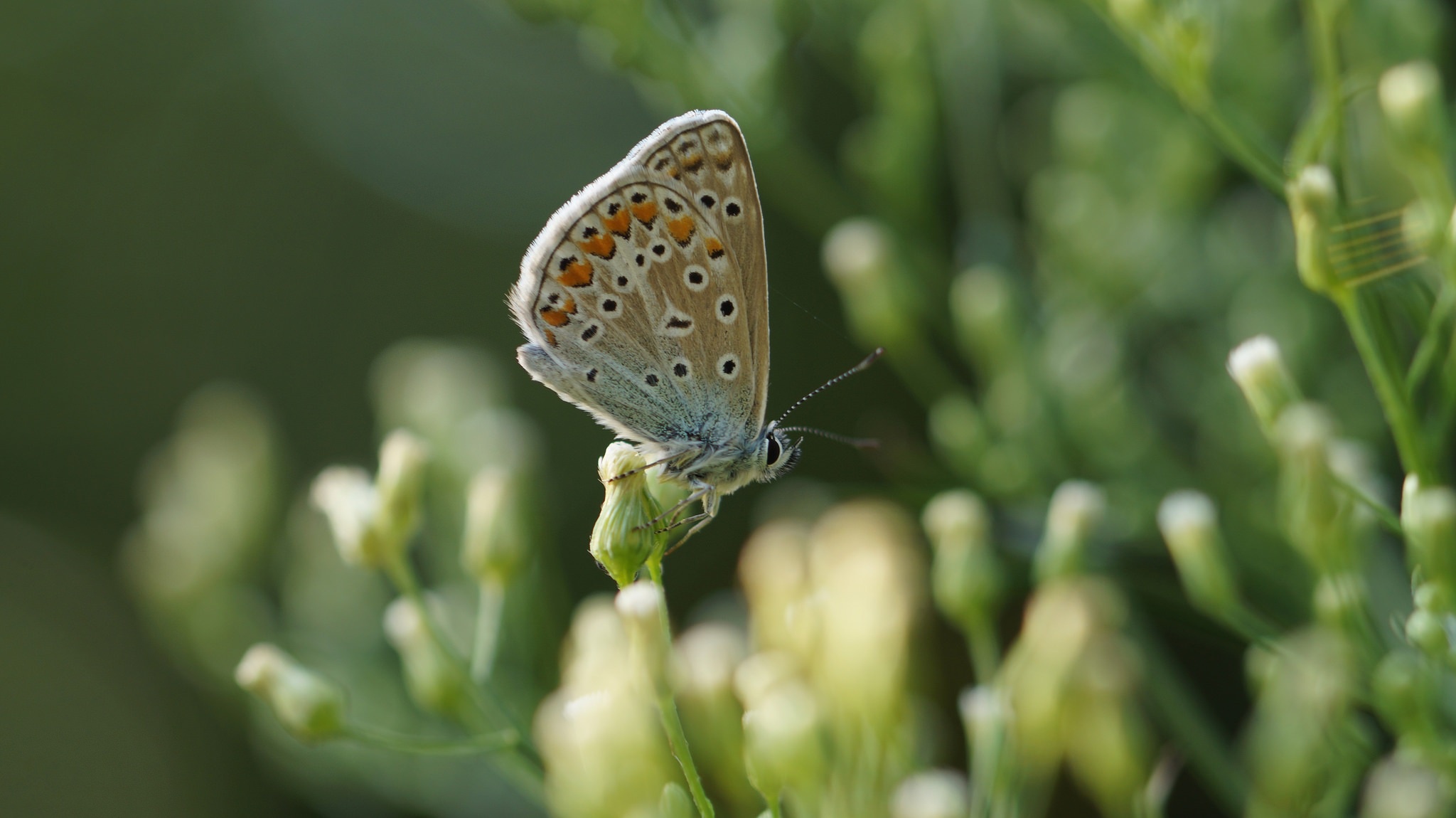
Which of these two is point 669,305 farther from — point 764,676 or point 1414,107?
point 1414,107

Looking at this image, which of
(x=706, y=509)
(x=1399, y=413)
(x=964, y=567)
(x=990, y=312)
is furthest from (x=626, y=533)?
(x=990, y=312)

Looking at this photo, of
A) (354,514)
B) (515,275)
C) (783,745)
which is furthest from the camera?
(515,275)

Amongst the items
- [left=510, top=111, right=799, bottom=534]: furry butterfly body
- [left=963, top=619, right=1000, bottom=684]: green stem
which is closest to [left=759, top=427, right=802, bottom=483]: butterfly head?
[left=510, top=111, right=799, bottom=534]: furry butterfly body

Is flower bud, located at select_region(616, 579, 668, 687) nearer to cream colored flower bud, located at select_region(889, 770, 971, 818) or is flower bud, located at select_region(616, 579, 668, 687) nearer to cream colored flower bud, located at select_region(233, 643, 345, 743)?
cream colored flower bud, located at select_region(889, 770, 971, 818)

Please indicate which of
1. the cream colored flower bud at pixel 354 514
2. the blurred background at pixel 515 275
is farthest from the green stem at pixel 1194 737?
the cream colored flower bud at pixel 354 514

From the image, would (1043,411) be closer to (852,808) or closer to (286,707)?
(852,808)

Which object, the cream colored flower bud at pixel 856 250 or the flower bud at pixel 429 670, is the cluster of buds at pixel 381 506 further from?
the cream colored flower bud at pixel 856 250

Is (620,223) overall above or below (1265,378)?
above
